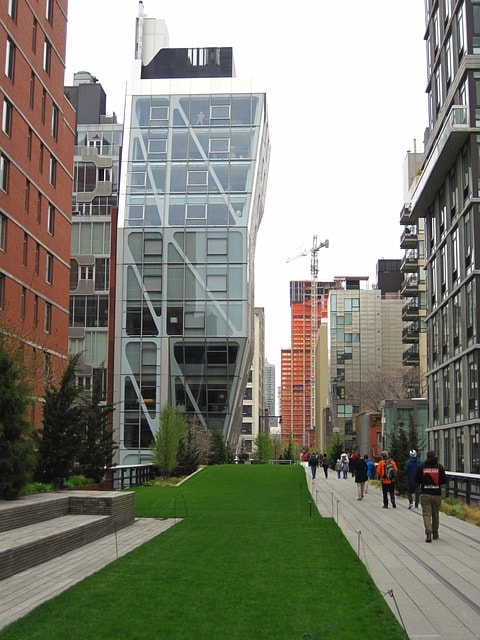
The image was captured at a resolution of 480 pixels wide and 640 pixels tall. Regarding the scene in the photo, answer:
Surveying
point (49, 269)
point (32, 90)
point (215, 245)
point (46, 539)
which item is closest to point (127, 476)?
point (49, 269)

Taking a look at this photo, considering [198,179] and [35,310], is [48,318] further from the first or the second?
[198,179]

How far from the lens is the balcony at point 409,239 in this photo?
83.1 meters

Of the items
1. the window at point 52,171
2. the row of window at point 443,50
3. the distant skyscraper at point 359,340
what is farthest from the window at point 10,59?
the distant skyscraper at point 359,340

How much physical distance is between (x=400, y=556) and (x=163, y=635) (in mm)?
7612

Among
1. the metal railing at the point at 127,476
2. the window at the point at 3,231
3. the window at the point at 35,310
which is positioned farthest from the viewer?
the window at the point at 35,310

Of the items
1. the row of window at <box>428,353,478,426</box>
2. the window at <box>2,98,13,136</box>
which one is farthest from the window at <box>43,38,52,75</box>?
the row of window at <box>428,353,478,426</box>

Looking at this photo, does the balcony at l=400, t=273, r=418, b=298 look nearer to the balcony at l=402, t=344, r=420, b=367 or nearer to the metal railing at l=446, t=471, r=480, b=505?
the balcony at l=402, t=344, r=420, b=367

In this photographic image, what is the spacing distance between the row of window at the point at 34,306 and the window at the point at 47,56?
11.6 meters

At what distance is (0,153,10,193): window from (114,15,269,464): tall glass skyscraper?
119ft

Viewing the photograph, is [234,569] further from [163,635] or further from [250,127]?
[250,127]

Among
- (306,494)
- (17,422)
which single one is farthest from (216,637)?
(306,494)

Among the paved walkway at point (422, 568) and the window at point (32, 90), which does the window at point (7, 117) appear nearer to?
the window at point (32, 90)

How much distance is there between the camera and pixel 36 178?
41.0m

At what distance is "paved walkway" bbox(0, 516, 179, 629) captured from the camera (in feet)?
31.5
